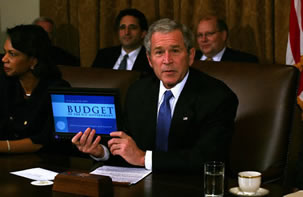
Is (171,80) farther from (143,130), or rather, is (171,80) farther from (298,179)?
(298,179)

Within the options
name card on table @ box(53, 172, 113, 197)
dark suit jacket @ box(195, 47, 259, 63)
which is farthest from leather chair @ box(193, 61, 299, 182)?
dark suit jacket @ box(195, 47, 259, 63)

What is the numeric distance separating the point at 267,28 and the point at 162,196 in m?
2.78

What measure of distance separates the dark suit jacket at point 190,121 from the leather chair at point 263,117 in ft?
0.41

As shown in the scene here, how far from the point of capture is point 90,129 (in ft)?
6.57

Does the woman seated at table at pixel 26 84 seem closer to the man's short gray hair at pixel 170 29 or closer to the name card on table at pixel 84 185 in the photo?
the man's short gray hair at pixel 170 29

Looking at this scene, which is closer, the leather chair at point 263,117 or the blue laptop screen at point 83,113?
the blue laptop screen at point 83,113

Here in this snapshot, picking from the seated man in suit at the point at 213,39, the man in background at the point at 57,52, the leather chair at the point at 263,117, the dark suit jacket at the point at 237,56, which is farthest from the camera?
the man in background at the point at 57,52

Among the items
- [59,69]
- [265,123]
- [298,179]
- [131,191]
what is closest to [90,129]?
[131,191]

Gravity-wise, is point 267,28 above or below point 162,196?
above

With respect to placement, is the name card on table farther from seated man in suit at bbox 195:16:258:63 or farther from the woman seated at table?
seated man in suit at bbox 195:16:258:63

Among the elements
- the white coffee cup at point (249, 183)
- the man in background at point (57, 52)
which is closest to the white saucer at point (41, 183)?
the white coffee cup at point (249, 183)

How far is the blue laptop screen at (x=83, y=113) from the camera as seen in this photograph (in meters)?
1.92

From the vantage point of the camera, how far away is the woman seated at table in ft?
8.77

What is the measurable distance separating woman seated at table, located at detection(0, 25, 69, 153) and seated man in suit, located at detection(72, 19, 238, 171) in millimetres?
485
